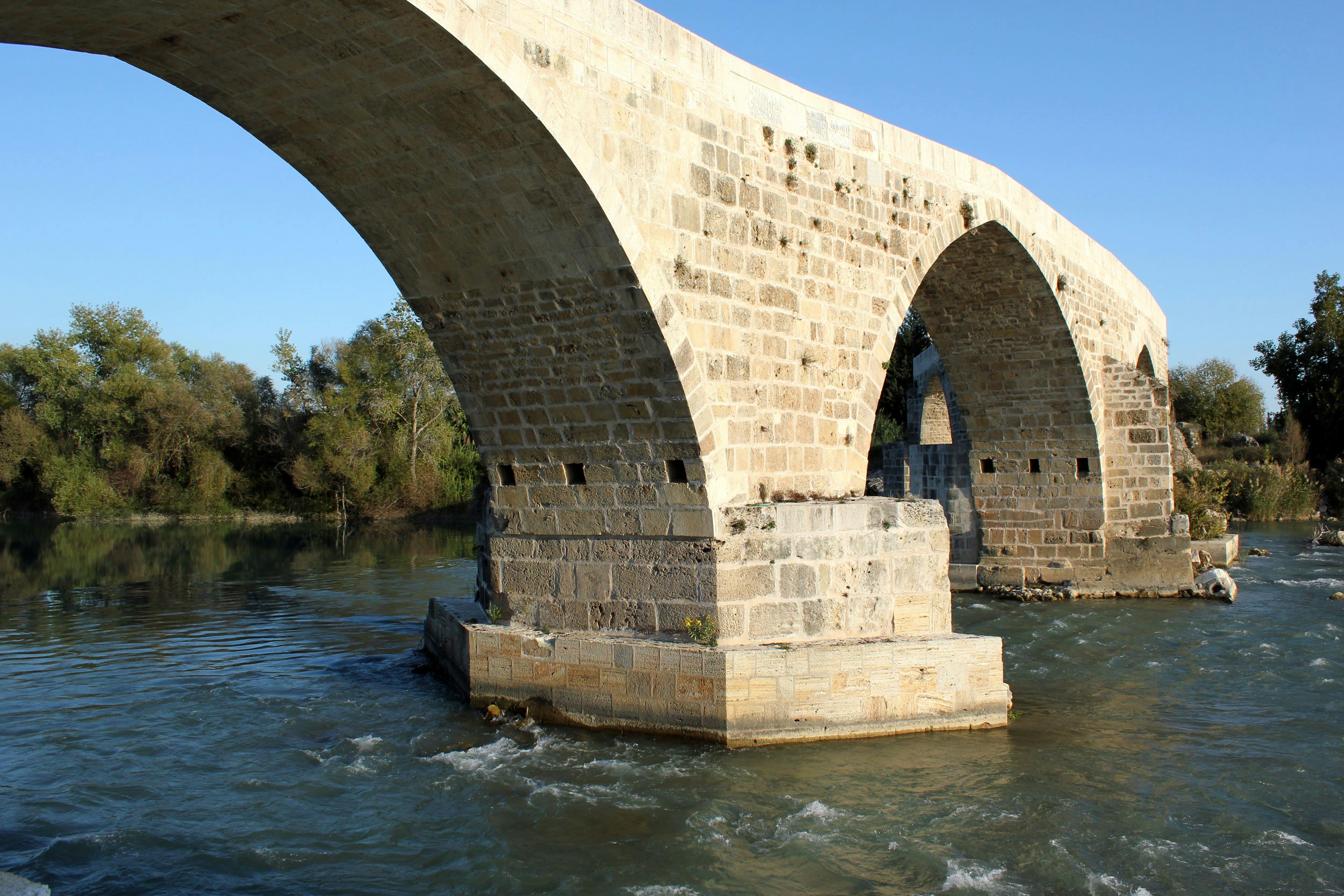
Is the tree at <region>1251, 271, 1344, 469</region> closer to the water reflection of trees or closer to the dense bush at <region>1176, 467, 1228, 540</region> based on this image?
the dense bush at <region>1176, 467, 1228, 540</region>

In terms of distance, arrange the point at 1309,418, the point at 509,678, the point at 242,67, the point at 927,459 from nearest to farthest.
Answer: the point at 242,67
the point at 509,678
the point at 927,459
the point at 1309,418

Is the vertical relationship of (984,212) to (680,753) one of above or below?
above

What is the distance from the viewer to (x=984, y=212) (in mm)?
8875

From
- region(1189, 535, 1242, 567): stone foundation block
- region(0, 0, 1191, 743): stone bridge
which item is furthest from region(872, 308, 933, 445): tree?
region(0, 0, 1191, 743): stone bridge

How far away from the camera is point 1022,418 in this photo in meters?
12.2

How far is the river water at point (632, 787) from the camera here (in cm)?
432

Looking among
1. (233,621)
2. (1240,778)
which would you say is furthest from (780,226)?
(233,621)

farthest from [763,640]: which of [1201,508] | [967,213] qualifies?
[1201,508]

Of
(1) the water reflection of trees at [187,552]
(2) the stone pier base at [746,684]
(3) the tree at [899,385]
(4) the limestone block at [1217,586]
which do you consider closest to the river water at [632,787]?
(2) the stone pier base at [746,684]

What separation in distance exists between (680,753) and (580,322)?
252cm

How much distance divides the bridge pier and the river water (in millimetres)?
191

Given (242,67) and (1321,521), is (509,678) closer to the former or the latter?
(242,67)

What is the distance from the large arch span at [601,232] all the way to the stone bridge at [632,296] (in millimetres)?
18

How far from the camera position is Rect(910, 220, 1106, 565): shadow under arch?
11172 millimetres
